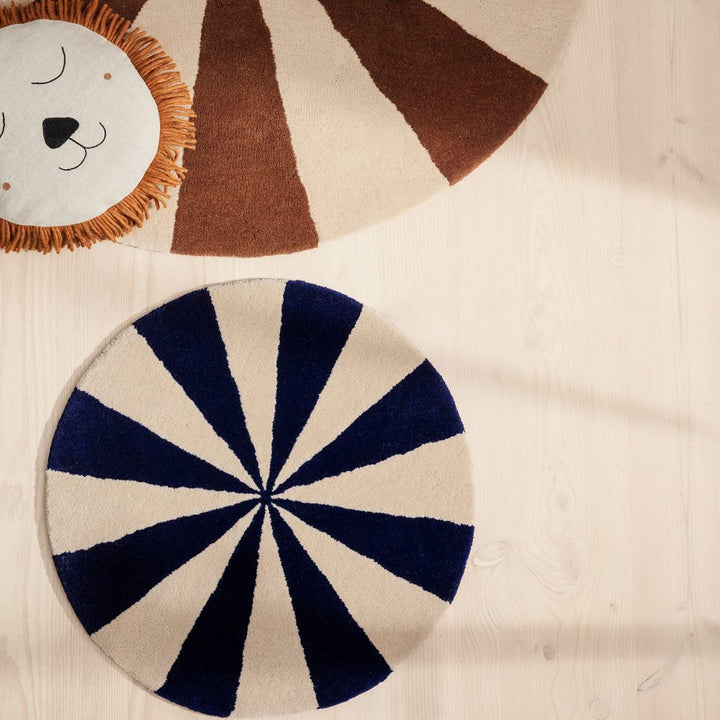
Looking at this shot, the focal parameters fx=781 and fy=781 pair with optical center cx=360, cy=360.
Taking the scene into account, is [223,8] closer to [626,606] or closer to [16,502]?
[16,502]

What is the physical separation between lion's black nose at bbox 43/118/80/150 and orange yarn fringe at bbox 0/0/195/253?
136 millimetres

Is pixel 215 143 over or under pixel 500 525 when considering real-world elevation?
over

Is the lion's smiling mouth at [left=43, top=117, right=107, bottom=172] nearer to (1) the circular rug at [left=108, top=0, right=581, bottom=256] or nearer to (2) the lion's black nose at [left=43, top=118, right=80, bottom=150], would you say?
(2) the lion's black nose at [left=43, top=118, right=80, bottom=150]

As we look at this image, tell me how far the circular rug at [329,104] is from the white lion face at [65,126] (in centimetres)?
11

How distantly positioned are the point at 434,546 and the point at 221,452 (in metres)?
0.42

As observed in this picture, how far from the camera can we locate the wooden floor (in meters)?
1.43

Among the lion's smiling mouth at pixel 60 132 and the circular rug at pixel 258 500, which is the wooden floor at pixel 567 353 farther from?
the lion's smiling mouth at pixel 60 132

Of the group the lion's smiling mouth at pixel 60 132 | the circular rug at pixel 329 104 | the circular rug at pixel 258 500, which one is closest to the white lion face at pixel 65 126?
the lion's smiling mouth at pixel 60 132

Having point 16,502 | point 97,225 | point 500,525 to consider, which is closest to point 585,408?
point 500,525

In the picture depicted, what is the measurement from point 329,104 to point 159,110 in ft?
1.03

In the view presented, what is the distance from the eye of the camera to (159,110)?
54.1 inches

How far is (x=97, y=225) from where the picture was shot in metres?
1.37

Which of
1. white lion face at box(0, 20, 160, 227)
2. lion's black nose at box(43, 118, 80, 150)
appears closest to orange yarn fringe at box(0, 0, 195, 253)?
white lion face at box(0, 20, 160, 227)

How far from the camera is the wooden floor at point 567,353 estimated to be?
56.5 inches
